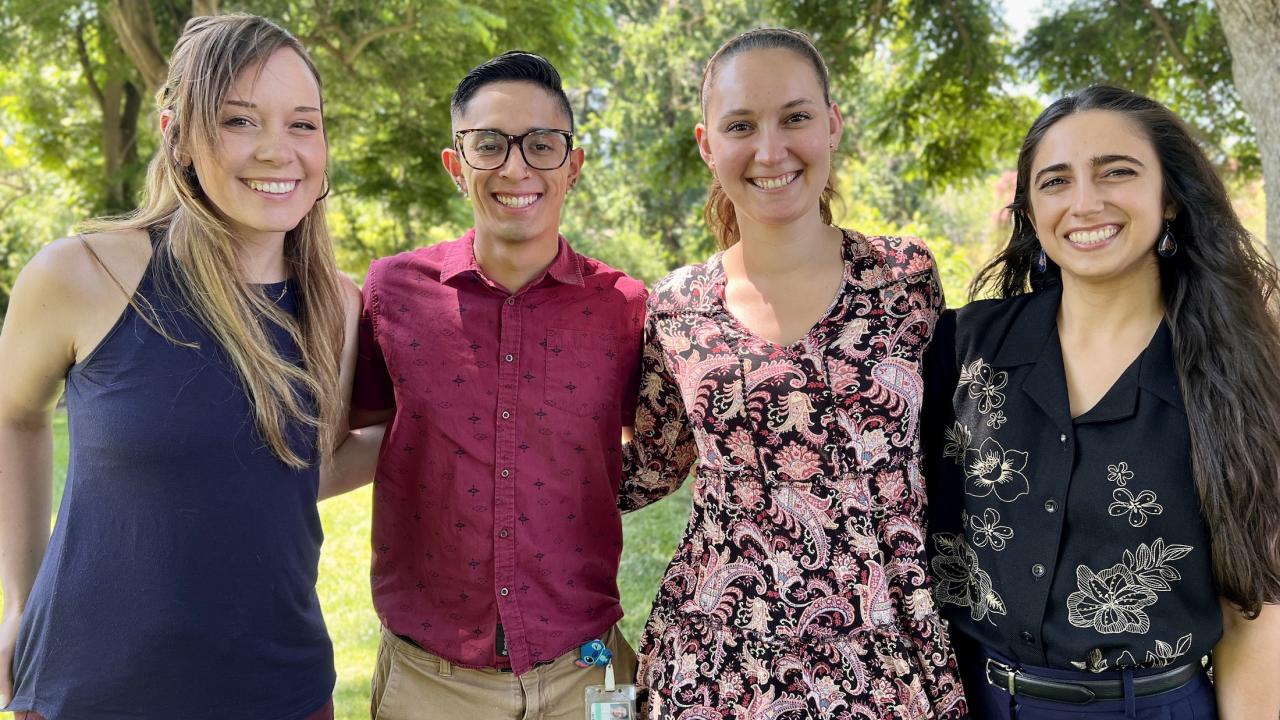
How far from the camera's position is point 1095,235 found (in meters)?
2.38

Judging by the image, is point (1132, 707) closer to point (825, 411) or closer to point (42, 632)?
point (825, 411)

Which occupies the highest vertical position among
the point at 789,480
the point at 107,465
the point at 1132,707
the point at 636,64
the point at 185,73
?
the point at 636,64

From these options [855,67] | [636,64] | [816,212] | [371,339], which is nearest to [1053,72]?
[855,67]

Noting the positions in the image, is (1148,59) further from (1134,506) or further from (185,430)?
(185,430)

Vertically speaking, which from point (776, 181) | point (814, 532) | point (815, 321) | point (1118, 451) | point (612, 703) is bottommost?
point (612, 703)

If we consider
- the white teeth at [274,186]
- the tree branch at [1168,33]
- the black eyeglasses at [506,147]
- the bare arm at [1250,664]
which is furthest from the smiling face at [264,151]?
the tree branch at [1168,33]

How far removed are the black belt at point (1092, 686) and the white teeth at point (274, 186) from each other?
2.00 meters

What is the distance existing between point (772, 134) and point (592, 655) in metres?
1.43

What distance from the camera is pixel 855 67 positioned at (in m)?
8.31

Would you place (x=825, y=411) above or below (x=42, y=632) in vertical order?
above

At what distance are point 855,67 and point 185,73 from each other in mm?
6833

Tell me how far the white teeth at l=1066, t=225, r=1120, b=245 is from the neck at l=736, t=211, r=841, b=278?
602 millimetres

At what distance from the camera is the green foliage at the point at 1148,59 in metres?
7.66

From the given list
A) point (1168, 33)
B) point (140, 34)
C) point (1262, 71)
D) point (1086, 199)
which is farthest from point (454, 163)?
point (140, 34)
